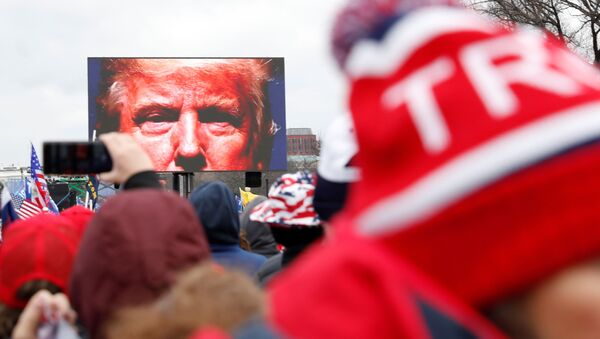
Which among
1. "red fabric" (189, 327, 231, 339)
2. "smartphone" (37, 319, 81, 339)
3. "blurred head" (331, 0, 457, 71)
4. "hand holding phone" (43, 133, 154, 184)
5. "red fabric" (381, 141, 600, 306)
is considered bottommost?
"smartphone" (37, 319, 81, 339)

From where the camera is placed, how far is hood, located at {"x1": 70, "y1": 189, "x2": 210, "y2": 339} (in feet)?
6.06

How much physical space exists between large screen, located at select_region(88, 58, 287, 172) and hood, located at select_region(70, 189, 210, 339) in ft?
84.4

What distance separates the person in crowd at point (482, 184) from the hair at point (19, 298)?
2.03 metres

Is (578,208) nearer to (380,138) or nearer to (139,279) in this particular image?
(380,138)

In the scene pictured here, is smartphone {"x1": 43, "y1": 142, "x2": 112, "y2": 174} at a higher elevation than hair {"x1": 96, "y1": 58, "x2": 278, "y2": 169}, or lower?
lower

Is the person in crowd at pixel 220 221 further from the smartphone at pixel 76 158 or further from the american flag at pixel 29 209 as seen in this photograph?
the american flag at pixel 29 209

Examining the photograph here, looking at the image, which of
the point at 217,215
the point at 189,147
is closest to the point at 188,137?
the point at 189,147

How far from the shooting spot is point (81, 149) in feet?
7.57

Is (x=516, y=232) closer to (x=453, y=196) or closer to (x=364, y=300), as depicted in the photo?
(x=453, y=196)

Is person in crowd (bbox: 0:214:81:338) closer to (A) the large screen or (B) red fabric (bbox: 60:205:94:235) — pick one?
(B) red fabric (bbox: 60:205:94:235)

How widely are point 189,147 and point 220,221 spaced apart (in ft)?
79.7

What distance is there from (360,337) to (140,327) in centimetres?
43

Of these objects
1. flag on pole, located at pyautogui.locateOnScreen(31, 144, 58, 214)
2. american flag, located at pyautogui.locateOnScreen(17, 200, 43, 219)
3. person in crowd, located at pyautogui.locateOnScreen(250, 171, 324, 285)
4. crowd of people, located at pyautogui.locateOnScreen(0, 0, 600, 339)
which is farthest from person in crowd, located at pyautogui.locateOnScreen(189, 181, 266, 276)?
american flag, located at pyautogui.locateOnScreen(17, 200, 43, 219)

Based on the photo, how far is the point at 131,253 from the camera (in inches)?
73.2
